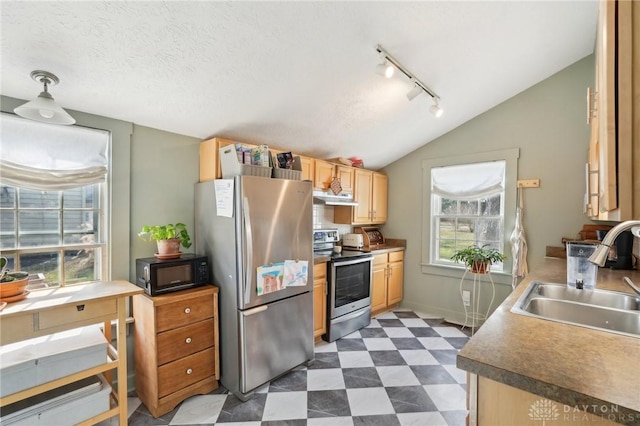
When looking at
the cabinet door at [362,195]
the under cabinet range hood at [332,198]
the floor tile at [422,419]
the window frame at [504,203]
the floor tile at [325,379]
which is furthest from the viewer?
the cabinet door at [362,195]

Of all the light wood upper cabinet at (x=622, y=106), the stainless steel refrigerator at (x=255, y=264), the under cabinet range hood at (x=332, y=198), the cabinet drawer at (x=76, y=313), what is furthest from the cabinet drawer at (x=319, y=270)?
the light wood upper cabinet at (x=622, y=106)

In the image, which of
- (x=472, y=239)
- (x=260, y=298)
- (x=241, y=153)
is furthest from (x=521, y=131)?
(x=260, y=298)

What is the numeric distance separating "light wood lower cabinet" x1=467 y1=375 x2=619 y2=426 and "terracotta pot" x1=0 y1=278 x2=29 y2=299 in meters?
2.29

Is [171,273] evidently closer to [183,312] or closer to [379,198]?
[183,312]

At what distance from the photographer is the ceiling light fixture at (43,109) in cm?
148

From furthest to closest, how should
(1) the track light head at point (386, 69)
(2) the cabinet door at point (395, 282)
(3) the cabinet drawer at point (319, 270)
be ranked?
(2) the cabinet door at point (395, 282) → (3) the cabinet drawer at point (319, 270) → (1) the track light head at point (386, 69)

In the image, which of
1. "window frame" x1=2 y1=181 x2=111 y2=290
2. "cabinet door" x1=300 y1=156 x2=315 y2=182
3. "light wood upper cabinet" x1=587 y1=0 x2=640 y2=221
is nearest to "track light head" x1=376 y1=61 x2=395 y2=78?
"light wood upper cabinet" x1=587 y1=0 x2=640 y2=221

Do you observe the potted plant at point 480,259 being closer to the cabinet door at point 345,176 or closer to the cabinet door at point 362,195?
the cabinet door at point 362,195

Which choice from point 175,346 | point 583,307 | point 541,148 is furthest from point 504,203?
point 175,346

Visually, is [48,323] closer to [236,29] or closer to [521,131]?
[236,29]

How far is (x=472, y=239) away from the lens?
3.70m

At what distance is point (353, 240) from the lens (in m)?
3.78

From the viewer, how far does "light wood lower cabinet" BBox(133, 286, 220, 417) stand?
1.96 m

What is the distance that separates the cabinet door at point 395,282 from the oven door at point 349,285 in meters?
0.53
